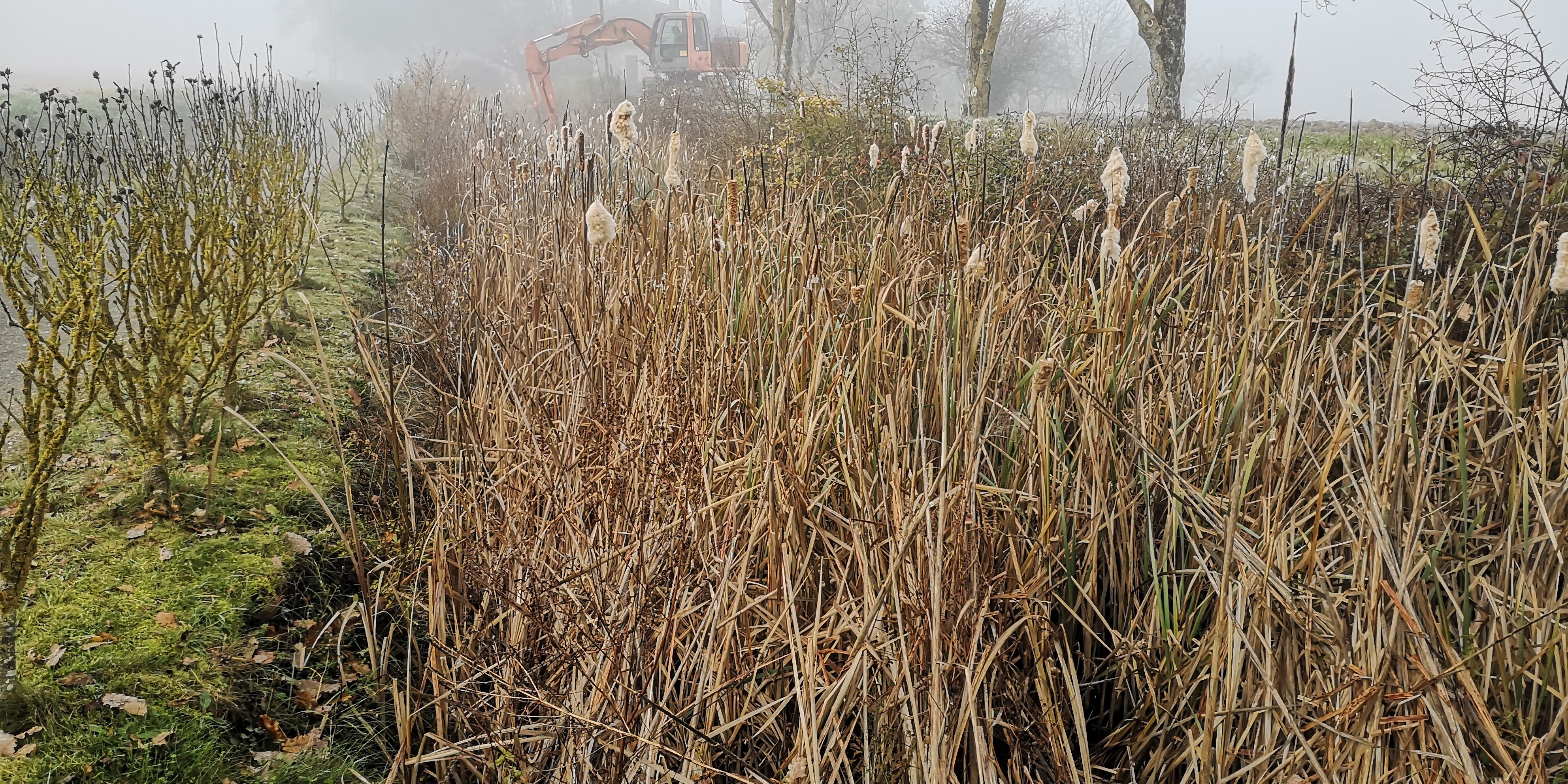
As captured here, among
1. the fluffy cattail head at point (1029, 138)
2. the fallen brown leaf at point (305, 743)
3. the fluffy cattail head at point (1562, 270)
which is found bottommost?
the fallen brown leaf at point (305, 743)

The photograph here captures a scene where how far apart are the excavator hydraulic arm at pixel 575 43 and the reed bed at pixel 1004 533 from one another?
14229mm

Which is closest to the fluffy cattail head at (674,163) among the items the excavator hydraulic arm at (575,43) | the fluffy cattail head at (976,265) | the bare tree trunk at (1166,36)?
the fluffy cattail head at (976,265)

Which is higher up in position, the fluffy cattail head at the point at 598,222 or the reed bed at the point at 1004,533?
the fluffy cattail head at the point at 598,222

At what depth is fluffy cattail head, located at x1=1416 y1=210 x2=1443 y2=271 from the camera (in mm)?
1618

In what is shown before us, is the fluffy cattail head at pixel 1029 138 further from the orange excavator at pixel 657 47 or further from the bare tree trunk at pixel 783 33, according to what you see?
the bare tree trunk at pixel 783 33

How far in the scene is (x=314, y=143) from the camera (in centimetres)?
693

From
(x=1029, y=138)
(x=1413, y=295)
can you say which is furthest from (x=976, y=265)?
(x=1413, y=295)

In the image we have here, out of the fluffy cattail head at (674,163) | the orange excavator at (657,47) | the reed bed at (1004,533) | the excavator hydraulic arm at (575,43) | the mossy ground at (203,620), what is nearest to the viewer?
the reed bed at (1004,533)

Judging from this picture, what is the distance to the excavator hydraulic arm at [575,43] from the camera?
16438 mm

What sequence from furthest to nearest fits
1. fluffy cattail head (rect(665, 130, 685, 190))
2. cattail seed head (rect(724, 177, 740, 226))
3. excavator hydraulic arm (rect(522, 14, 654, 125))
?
excavator hydraulic arm (rect(522, 14, 654, 125))
fluffy cattail head (rect(665, 130, 685, 190))
cattail seed head (rect(724, 177, 740, 226))

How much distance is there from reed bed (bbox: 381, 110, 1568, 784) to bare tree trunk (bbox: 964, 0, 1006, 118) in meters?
10.1

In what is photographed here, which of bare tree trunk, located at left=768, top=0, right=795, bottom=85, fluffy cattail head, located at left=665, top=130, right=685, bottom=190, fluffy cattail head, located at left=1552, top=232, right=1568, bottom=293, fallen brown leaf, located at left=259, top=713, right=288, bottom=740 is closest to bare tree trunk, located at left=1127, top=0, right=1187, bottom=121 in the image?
bare tree trunk, located at left=768, top=0, right=795, bottom=85

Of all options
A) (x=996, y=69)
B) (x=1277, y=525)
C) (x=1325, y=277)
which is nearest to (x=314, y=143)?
(x=1325, y=277)

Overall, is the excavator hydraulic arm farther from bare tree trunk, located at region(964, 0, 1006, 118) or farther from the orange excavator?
bare tree trunk, located at region(964, 0, 1006, 118)
